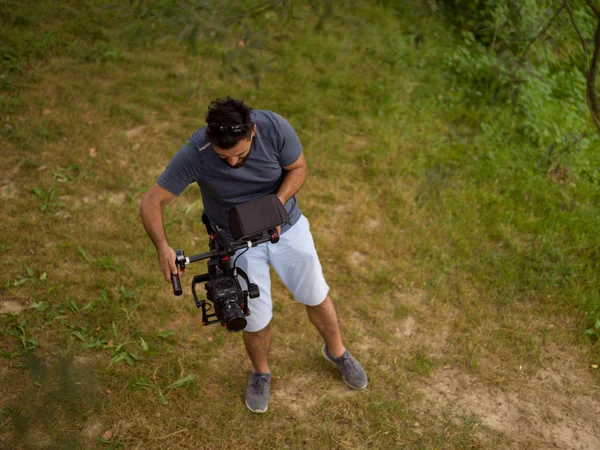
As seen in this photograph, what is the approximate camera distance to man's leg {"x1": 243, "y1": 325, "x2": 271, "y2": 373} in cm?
373

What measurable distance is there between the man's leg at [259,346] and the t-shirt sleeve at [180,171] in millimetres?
1017

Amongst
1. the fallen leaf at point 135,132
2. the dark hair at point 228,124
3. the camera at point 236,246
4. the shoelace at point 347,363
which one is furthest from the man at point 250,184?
the fallen leaf at point 135,132

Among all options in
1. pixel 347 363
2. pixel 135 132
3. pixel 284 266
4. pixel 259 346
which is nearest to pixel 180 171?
pixel 284 266

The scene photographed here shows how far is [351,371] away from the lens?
4.08 metres

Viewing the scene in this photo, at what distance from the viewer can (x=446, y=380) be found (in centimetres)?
426

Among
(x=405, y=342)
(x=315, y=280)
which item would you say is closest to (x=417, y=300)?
(x=405, y=342)

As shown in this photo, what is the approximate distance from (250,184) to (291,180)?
244 mm

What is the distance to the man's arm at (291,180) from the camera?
3.41 metres

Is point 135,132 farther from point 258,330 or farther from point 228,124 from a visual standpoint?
point 228,124

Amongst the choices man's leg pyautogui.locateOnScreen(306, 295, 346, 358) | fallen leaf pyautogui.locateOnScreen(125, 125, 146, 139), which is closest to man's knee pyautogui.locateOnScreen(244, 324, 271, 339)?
man's leg pyautogui.locateOnScreen(306, 295, 346, 358)

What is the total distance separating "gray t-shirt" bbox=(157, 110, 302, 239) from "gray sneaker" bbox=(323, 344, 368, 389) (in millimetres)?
1139

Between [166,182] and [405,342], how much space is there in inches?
88.4

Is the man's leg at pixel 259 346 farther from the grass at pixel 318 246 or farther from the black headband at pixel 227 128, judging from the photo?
the black headband at pixel 227 128

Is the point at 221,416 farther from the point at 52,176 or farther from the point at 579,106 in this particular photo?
the point at 579,106
